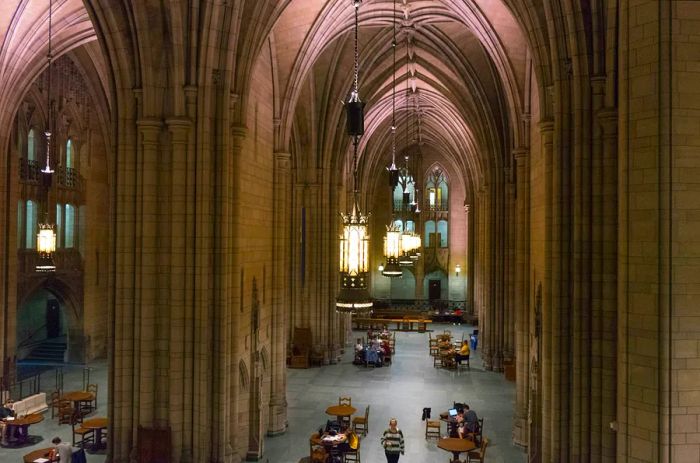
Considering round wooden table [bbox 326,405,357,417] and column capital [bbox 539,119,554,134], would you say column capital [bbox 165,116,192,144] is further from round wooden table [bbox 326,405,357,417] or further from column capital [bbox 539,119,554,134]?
round wooden table [bbox 326,405,357,417]

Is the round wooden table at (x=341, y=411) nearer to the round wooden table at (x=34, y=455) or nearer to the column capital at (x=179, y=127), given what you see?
the round wooden table at (x=34, y=455)

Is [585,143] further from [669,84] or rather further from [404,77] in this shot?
[404,77]

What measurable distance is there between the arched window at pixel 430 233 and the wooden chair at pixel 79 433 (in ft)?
118

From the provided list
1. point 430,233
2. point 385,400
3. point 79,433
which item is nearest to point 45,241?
point 79,433

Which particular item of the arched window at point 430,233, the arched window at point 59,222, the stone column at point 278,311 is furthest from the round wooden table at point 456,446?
the arched window at point 430,233

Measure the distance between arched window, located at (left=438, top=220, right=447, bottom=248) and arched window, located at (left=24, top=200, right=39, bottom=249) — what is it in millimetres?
33246

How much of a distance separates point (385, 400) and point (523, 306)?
233 inches

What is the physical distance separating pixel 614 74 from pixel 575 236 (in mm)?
2630

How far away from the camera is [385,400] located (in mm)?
18688

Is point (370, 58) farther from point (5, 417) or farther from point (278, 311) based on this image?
point (5, 417)

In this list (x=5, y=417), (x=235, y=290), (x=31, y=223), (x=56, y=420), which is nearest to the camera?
(x=235, y=290)

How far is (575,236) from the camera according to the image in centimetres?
943

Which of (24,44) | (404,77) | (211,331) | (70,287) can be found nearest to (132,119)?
(211,331)

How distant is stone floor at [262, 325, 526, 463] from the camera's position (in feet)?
46.0
